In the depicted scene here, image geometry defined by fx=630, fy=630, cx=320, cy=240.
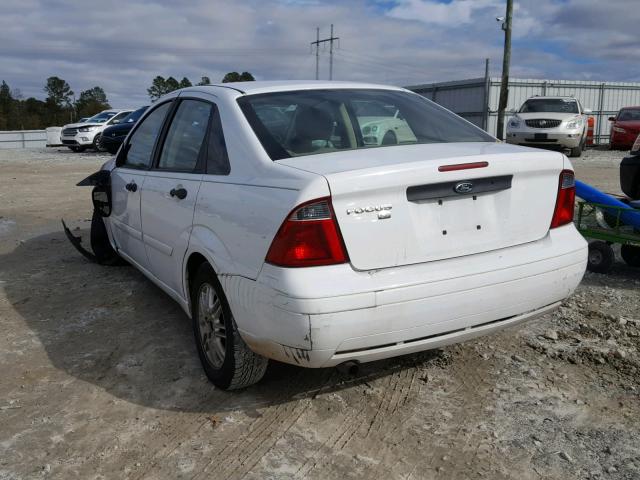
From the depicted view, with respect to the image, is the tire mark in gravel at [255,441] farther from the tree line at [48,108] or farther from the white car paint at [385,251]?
the tree line at [48,108]

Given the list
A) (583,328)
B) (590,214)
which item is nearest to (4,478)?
(583,328)

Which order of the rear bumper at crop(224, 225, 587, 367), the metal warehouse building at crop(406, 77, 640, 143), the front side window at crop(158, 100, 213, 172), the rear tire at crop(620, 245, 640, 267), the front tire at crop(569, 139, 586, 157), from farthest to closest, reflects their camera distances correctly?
the metal warehouse building at crop(406, 77, 640, 143)
the front tire at crop(569, 139, 586, 157)
the rear tire at crop(620, 245, 640, 267)
the front side window at crop(158, 100, 213, 172)
the rear bumper at crop(224, 225, 587, 367)

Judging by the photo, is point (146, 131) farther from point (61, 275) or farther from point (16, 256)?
point (16, 256)

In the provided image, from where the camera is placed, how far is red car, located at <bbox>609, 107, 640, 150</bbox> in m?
23.3

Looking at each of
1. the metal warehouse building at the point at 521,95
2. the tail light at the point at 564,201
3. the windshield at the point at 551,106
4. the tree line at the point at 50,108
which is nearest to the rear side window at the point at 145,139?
the tail light at the point at 564,201

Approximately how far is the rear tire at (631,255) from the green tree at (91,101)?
65.9 meters

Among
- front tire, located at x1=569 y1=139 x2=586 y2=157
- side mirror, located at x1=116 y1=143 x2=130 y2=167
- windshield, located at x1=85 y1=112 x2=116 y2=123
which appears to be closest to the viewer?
side mirror, located at x1=116 y1=143 x2=130 y2=167

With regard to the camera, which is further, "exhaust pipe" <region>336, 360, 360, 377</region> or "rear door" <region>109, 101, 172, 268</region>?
"rear door" <region>109, 101, 172, 268</region>

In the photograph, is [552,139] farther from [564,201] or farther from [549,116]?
[564,201]

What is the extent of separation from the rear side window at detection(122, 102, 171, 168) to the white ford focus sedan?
2.13 ft

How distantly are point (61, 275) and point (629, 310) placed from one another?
486 centimetres

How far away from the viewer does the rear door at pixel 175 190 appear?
11.9 feet

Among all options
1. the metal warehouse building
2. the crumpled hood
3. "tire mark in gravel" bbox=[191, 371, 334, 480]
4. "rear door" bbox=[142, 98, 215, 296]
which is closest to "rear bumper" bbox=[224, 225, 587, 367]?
"tire mark in gravel" bbox=[191, 371, 334, 480]

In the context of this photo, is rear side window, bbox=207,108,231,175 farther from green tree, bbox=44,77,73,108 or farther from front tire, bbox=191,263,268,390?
green tree, bbox=44,77,73,108
